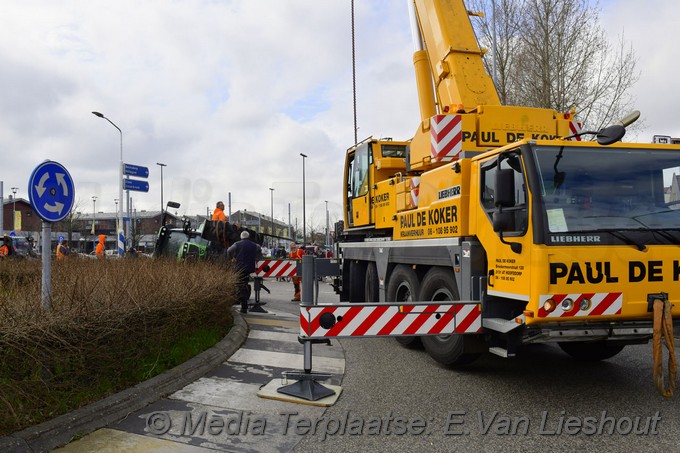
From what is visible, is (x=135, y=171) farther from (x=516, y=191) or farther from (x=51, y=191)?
(x=516, y=191)

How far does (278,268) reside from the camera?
34.5ft

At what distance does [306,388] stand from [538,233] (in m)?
2.79

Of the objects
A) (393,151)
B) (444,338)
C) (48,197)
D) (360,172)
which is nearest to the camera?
(48,197)

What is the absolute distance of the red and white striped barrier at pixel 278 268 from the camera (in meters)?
10.5

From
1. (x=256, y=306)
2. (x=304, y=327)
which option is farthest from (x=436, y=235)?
(x=256, y=306)

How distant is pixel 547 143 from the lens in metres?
5.01

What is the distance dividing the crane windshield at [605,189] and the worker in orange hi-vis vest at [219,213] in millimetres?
9386

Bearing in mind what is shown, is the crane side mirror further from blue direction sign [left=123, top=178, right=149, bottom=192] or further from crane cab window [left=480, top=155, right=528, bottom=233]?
blue direction sign [left=123, top=178, right=149, bottom=192]

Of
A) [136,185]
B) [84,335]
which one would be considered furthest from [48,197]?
[136,185]

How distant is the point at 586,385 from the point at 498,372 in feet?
3.24

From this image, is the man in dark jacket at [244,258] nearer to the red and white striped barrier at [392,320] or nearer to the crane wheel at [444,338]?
the crane wheel at [444,338]

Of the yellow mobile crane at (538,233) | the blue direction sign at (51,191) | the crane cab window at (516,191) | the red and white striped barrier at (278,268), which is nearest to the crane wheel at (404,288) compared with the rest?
the yellow mobile crane at (538,233)

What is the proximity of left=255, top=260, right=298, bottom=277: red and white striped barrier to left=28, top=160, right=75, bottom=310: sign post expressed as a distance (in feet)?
17.2

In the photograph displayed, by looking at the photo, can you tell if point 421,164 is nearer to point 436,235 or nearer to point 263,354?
point 436,235
